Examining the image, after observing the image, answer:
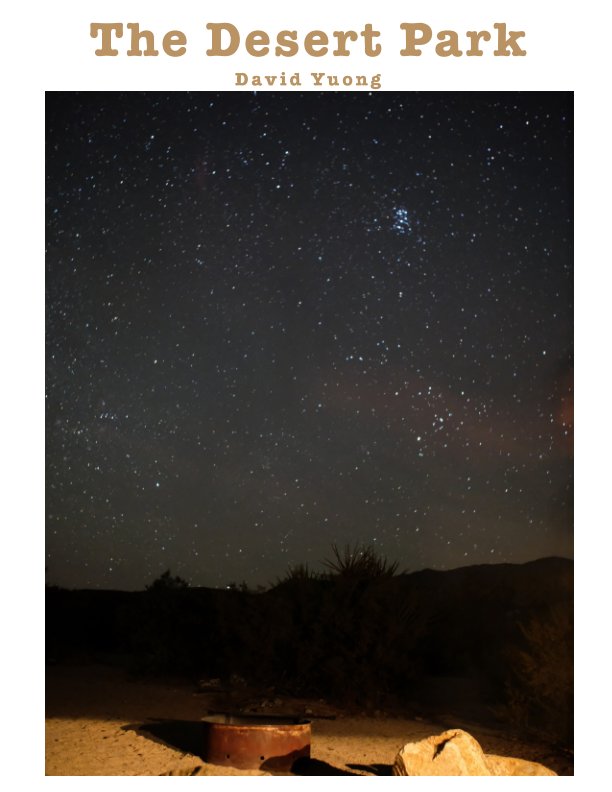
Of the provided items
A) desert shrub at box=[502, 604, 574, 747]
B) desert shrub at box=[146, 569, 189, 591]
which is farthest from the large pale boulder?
desert shrub at box=[146, 569, 189, 591]

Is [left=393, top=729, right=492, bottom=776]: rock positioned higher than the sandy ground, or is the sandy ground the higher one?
[left=393, top=729, right=492, bottom=776]: rock

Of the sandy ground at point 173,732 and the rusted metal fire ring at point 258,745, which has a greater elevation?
the rusted metal fire ring at point 258,745

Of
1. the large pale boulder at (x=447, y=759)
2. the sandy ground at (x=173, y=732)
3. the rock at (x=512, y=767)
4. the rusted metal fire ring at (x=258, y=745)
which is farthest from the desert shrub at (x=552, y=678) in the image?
the rusted metal fire ring at (x=258, y=745)

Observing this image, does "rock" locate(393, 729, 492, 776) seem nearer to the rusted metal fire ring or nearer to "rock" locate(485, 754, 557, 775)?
"rock" locate(485, 754, 557, 775)

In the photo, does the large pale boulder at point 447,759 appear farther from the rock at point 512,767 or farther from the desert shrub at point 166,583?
the desert shrub at point 166,583

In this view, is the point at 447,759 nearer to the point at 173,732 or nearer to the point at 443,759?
the point at 443,759
